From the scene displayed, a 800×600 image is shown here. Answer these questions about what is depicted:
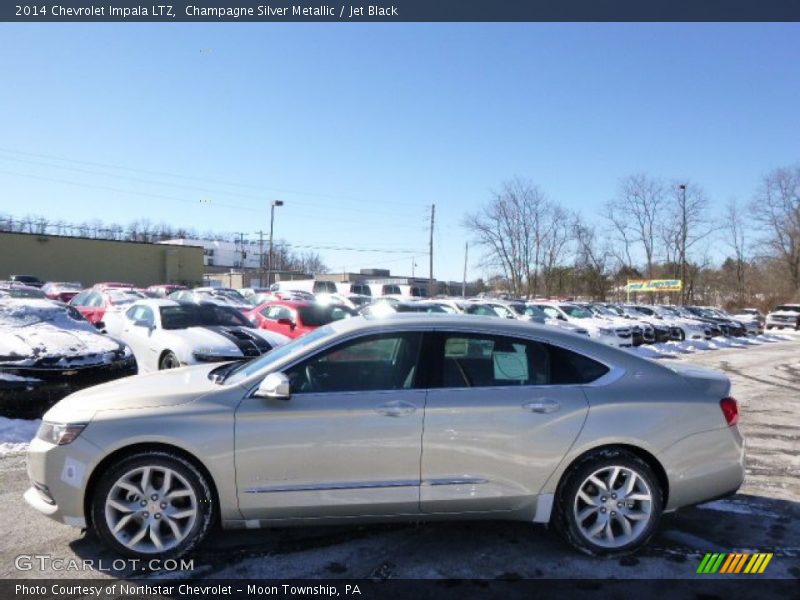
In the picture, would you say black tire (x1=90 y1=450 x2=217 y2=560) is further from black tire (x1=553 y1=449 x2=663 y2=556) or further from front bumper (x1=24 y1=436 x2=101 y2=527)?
black tire (x1=553 y1=449 x2=663 y2=556)

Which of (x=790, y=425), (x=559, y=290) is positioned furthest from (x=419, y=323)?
(x=559, y=290)

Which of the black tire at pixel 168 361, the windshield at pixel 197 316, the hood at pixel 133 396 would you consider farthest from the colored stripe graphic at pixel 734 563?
the windshield at pixel 197 316

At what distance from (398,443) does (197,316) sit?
23.6ft

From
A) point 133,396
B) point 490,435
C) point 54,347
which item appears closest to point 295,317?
point 54,347

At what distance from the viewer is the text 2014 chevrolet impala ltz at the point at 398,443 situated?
11.2ft

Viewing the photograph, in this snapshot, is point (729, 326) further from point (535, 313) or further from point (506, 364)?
point (506, 364)

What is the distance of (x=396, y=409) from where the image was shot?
3.49 m

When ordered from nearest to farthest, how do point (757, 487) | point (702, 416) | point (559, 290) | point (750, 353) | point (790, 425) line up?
point (702, 416) → point (757, 487) → point (790, 425) → point (750, 353) → point (559, 290)

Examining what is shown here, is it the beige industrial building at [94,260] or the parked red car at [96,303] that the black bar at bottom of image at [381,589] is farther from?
the beige industrial building at [94,260]

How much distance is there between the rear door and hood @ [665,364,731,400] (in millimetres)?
879

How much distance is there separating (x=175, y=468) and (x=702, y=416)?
133 inches

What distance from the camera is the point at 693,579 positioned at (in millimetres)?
3387

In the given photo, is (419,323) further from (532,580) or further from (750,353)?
(750,353)

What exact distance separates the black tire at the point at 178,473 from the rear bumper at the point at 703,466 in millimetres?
2894
